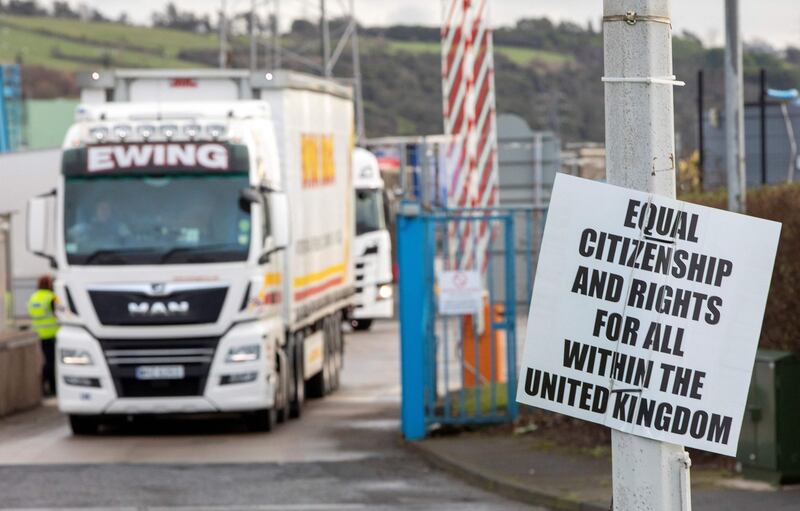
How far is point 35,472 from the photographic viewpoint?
1482 cm

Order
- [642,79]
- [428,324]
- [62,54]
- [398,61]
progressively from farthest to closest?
[62,54] → [398,61] → [428,324] → [642,79]

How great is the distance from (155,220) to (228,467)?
3468 mm

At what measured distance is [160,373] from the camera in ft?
57.2

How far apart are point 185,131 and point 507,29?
2380 inches

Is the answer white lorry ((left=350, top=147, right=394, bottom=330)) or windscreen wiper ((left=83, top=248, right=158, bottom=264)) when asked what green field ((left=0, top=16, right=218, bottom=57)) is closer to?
white lorry ((left=350, top=147, right=394, bottom=330))

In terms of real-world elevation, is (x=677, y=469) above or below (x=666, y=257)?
below

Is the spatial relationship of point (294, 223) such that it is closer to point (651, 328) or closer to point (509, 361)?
point (509, 361)

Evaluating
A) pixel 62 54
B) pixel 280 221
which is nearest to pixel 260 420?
pixel 280 221

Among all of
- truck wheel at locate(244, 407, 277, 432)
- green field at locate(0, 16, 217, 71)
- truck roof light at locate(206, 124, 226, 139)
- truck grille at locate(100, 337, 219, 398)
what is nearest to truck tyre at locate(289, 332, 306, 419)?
truck wheel at locate(244, 407, 277, 432)

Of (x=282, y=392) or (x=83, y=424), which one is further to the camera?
(x=282, y=392)

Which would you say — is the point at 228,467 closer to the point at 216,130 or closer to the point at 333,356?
the point at 216,130

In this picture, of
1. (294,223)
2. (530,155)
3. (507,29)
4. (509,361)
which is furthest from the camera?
(507,29)

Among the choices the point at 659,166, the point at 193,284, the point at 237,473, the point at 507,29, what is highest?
the point at 507,29

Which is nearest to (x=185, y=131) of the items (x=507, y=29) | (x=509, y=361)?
(x=509, y=361)
